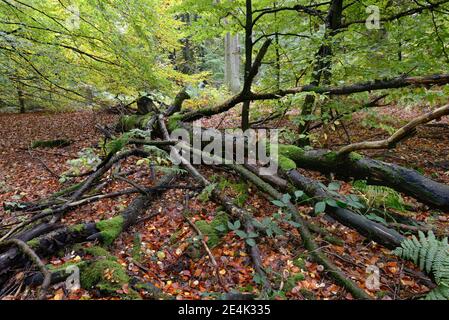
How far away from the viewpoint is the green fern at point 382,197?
3900 mm

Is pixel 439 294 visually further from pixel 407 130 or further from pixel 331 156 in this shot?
pixel 331 156

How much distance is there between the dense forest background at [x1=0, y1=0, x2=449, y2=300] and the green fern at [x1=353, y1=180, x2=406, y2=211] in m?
0.03

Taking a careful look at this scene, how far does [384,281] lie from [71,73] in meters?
8.04

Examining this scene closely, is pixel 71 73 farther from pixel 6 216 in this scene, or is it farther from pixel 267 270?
pixel 267 270

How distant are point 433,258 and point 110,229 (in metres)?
3.85

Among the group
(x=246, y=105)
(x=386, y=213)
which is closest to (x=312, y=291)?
(x=386, y=213)

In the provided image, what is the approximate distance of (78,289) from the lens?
2.77 m

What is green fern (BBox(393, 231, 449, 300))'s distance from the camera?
2.56 meters

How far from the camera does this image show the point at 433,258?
2809 mm

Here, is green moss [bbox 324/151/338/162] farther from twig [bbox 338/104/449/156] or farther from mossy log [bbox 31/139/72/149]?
mossy log [bbox 31/139/72/149]

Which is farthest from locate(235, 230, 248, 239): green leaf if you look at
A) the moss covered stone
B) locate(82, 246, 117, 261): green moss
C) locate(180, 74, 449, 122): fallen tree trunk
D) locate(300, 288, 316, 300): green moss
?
locate(180, 74, 449, 122): fallen tree trunk

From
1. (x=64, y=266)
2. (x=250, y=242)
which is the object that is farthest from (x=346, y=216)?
(x=64, y=266)

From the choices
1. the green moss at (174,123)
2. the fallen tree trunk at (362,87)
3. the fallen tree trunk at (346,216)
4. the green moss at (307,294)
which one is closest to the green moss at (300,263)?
the green moss at (307,294)

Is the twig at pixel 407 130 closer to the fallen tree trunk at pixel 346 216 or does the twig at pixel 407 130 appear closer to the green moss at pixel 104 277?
the fallen tree trunk at pixel 346 216
